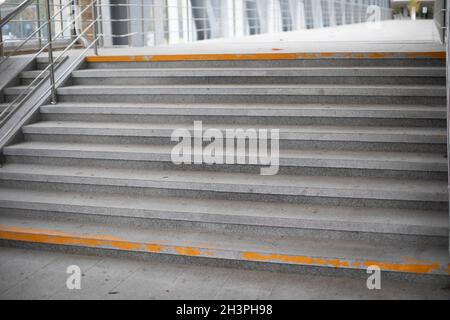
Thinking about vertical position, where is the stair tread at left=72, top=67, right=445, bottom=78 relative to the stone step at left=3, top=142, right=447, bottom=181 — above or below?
above

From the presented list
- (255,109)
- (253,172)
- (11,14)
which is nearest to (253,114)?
(255,109)

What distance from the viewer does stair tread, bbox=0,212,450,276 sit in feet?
11.1

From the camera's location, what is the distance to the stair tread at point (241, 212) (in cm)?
359

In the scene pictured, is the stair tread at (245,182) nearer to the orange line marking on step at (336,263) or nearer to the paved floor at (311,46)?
the orange line marking on step at (336,263)

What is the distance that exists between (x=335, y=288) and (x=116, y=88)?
2955 millimetres

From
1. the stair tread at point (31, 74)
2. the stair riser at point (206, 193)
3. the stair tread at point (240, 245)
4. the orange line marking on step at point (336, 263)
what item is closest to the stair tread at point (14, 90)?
the stair tread at point (31, 74)

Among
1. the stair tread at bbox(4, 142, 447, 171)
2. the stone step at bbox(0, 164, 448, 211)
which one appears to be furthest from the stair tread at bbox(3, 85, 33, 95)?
the stone step at bbox(0, 164, 448, 211)

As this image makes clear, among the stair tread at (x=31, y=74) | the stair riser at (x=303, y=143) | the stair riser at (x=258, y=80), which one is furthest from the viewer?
the stair tread at (x=31, y=74)

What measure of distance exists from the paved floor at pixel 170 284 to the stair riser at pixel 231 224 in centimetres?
33

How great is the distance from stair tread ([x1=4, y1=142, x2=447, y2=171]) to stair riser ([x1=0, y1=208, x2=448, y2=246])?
60cm

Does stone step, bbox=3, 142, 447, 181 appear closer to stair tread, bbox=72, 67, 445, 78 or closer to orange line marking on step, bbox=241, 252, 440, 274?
orange line marking on step, bbox=241, 252, 440, 274

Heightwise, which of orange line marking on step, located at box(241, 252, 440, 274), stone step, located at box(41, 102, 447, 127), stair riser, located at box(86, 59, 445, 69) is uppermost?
stair riser, located at box(86, 59, 445, 69)

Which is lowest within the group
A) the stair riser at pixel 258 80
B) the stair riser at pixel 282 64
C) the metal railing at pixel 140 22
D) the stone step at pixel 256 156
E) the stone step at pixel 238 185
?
the stone step at pixel 238 185
